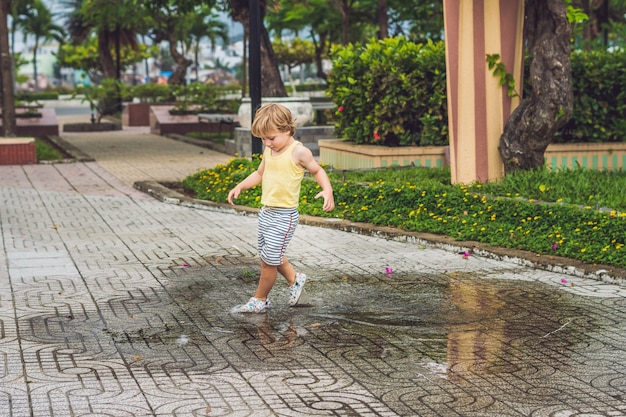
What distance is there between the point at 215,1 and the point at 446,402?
21670 mm

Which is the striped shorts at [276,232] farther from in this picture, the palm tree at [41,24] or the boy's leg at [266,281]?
the palm tree at [41,24]

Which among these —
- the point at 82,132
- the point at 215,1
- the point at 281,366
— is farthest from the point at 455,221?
the point at 82,132

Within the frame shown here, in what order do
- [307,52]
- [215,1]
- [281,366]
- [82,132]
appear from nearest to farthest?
1. [281,366]
2. [215,1]
3. [82,132]
4. [307,52]

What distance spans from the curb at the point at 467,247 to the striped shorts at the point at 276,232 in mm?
2540

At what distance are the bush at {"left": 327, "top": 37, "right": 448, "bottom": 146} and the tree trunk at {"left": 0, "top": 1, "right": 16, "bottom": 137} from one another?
1088cm

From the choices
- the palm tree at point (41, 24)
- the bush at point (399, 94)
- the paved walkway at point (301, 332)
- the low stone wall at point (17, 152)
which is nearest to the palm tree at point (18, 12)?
the palm tree at point (41, 24)

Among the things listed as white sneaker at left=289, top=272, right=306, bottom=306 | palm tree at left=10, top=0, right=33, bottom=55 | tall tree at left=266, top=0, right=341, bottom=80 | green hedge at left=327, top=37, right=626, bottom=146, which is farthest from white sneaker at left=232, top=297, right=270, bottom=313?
palm tree at left=10, top=0, right=33, bottom=55

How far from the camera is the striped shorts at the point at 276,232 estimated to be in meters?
7.27

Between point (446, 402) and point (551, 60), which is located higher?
point (551, 60)

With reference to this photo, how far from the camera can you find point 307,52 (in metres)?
64.9

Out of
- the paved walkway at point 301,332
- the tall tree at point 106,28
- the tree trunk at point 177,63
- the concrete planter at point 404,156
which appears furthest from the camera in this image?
the tree trunk at point 177,63

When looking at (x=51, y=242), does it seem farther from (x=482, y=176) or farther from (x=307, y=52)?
(x=307, y=52)

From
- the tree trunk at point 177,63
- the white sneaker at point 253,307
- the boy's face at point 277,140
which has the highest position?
the tree trunk at point 177,63

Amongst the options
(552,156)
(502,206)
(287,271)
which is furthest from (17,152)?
(287,271)
